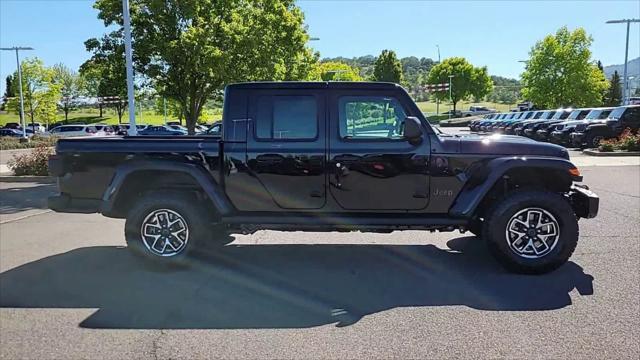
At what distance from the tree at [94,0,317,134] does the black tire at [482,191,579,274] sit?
37.7ft

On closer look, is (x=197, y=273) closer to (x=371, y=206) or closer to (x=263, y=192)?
(x=263, y=192)

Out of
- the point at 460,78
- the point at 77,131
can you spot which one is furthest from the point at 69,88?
the point at 460,78

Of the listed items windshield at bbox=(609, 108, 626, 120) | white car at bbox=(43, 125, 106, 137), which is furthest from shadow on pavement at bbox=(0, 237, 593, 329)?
white car at bbox=(43, 125, 106, 137)

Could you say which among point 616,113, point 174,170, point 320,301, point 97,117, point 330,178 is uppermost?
point 97,117

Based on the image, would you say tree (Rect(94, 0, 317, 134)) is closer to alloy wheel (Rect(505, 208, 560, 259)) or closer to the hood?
the hood

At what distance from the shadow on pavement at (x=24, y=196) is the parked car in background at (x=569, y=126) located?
809 inches

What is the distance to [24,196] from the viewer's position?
11.4 m

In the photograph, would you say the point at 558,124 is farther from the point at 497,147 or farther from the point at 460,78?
the point at 460,78

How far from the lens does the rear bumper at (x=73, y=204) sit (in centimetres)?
587

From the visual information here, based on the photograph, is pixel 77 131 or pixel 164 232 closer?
pixel 164 232

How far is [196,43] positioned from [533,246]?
12.2m

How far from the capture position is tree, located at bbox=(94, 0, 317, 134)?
50.6 feet

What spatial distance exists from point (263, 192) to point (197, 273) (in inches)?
44.2

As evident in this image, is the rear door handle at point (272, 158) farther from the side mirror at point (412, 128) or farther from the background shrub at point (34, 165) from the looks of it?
the background shrub at point (34, 165)
